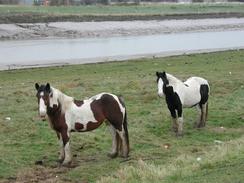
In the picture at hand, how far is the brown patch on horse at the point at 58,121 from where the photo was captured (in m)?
12.3

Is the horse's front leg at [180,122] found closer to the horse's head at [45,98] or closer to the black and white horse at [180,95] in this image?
the black and white horse at [180,95]

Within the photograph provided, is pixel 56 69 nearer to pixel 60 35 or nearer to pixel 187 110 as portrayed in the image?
pixel 187 110

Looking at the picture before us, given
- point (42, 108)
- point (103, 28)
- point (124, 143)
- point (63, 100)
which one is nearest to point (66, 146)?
point (63, 100)

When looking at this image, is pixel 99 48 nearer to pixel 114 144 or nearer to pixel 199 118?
pixel 199 118

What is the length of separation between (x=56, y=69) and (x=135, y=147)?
17.5 metres

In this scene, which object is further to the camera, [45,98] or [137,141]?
[137,141]

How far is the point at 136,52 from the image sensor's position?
144 feet

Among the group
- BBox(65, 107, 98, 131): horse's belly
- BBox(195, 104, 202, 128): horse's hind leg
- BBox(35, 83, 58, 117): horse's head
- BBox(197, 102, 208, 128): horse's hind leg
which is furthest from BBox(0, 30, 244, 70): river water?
BBox(35, 83, 58, 117): horse's head

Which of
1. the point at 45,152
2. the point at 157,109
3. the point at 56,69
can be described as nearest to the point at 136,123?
the point at 157,109

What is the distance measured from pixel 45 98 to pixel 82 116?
3.33 feet

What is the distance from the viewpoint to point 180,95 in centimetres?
1507

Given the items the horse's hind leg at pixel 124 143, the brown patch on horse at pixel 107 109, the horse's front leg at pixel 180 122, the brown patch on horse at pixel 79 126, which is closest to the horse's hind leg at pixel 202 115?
the horse's front leg at pixel 180 122

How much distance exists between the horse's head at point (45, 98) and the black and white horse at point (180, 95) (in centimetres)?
328

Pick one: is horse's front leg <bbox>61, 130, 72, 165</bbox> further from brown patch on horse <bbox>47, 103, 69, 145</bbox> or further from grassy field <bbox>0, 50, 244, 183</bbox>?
grassy field <bbox>0, 50, 244, 183</bbox>
